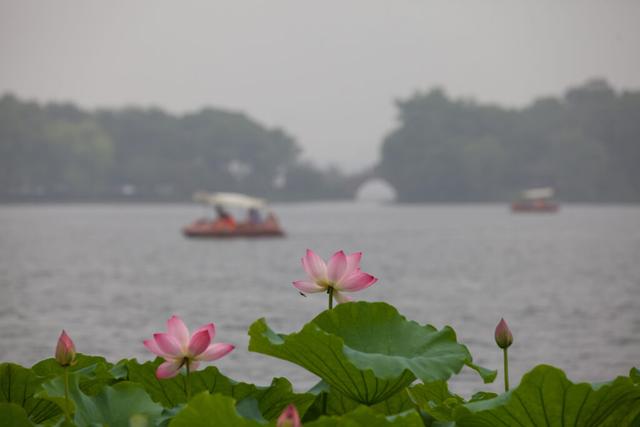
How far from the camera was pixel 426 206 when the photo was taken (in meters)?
104

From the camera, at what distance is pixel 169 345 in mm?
1463

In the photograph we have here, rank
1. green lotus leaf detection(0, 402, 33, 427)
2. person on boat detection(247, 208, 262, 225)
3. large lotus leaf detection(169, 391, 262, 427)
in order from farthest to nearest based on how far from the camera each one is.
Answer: person on boat detection(247, 208, 262, 225)
green lotus leaf detection(0, 402, 33, 427)
large lotus leaf detection(169, 391, 262, 427)

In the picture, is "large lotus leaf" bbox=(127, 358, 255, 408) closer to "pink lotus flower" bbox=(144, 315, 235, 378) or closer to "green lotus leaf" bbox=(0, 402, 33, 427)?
"pink lotus flower" bbox=(144, 315, 235, 378)

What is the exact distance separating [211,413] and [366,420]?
0.62 feet

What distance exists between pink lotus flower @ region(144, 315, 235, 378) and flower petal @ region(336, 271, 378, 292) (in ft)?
0.86

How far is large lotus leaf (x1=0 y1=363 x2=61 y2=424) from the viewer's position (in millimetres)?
1614

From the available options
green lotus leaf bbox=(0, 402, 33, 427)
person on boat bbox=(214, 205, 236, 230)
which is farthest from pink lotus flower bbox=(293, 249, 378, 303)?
person on boat bbox=(214, 205, 236, 230)

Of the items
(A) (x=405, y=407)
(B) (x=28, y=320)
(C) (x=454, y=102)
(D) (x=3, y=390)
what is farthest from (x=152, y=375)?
(C) (x=454, y=102)

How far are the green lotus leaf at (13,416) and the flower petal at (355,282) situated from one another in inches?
20.7

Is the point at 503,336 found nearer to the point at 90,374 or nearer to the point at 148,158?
the point at 90,374

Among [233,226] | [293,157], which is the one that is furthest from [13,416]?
[293,157]

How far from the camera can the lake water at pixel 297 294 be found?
11.4 meters

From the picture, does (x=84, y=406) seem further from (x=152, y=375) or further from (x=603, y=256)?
(x=603, y=256)

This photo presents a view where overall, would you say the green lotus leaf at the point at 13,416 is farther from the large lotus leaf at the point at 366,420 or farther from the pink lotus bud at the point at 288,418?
the pink lotus bud at the point at 288,418
